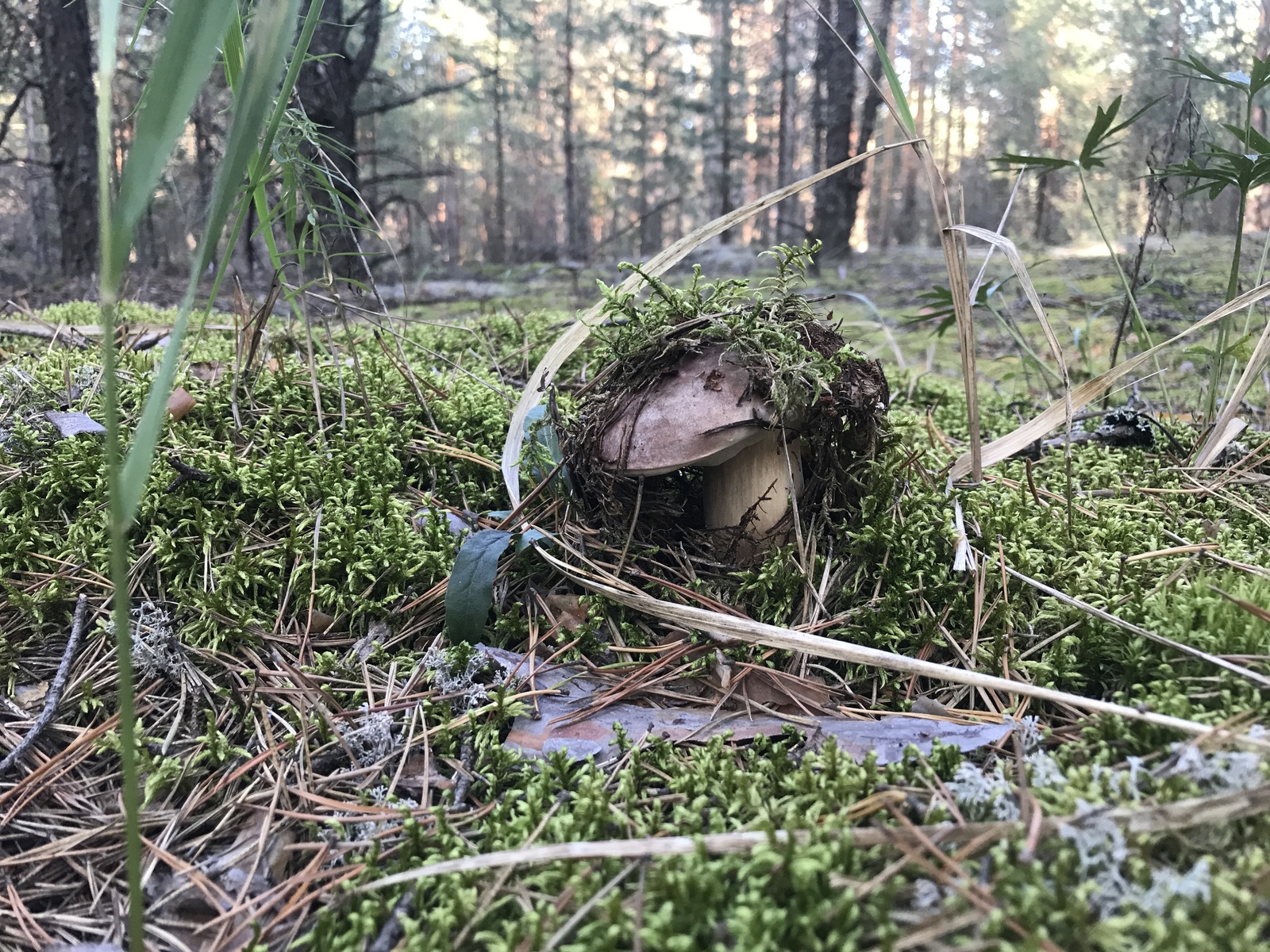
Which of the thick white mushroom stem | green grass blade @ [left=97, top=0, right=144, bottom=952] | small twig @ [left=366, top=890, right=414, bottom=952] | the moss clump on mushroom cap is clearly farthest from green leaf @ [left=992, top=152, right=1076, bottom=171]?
small twig @ [left=366, top=890, right=414, bottom=952]

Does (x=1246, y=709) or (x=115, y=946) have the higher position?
(x=1246, y=709)

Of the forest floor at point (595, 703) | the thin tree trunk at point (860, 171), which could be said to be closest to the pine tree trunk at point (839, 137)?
the thin tree trunk at point (860, 171)

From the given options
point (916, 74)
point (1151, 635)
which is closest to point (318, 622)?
point (1151, 635)

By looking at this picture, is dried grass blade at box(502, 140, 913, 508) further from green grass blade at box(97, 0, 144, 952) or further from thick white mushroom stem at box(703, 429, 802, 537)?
green grass blade at box(97, 0, 144, 952)

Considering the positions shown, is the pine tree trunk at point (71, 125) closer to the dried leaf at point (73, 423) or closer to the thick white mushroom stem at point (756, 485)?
the dried leaf at point (73, 423)

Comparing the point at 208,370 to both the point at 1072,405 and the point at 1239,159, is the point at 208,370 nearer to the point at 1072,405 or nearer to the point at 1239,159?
the point at 1072,405

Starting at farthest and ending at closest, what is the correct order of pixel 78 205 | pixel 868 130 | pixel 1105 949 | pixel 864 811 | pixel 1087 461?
pixel 868 130, pixel 78 205, pixel 1087 461, pixel 864 811, pixel 1105 949

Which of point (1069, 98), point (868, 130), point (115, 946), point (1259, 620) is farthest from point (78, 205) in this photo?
point (1069, 98)

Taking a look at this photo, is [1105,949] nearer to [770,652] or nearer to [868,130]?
[770,652]
